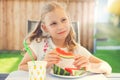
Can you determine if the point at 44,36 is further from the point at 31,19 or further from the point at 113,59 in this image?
the point at 113,59

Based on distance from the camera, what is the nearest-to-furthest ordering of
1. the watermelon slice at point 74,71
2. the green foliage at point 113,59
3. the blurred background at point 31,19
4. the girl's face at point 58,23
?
the watermelon slice at point 74,71 < the girl's face at point 58,23 < the blurred background at point 31,19 < the green foliage at point 113,59

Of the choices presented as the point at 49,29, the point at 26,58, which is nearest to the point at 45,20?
the point at 49,29

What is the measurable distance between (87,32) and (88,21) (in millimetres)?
100

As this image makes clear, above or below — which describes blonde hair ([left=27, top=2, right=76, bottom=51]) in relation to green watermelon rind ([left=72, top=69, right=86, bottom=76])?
above

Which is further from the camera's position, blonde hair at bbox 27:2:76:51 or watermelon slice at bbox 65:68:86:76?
blonde hair at bbox 27:2:76:51

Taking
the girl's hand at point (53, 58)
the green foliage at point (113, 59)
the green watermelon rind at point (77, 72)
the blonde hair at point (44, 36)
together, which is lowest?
the green foliage at point (113, 59)

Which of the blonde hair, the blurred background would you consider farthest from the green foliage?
the blonde hair

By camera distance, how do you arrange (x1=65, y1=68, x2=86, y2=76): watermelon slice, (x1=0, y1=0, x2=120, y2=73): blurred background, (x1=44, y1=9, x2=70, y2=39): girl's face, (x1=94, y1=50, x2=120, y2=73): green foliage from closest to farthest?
(x1=65, y1=68, x2=86, y2=76): watermelon slice
(x1=44, y1=9, x2=70, y2=39): girl's face
(x1=0, y1=0, x2=120, y2=73): blurred background
(x1=94, y1=50, x2=120, y2=73): green foliage

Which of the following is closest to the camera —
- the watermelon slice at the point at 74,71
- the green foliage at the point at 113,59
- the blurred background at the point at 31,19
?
the watermelon slice at the point at 74,71

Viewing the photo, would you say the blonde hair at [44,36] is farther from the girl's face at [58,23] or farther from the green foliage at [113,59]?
the green foliage at [113,59]

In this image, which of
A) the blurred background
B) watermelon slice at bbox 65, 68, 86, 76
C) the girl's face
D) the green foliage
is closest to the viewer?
watermelon slice at bbox 65, 68, 86, 76

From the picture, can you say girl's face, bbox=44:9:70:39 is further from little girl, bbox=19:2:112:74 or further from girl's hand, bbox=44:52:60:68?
girl's hand, bbox=44:52:60:68

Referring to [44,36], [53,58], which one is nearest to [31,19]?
[44,36]

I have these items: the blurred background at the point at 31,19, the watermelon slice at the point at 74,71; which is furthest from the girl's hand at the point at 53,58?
the blurred background at the point at 31,19
